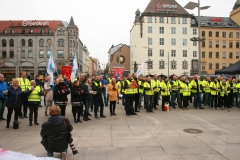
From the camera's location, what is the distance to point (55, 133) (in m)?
4.77

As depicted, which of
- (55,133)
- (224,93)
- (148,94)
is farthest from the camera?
(224,93)

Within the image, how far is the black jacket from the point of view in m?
4.77

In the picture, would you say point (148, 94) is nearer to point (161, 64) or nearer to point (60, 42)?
point (161, 64)

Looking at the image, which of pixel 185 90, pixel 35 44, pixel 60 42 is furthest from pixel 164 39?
pixel 185 90

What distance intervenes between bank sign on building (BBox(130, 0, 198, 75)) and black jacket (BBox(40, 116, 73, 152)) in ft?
185

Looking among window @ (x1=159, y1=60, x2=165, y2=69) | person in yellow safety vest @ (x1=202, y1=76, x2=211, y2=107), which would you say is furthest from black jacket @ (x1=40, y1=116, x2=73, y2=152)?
window @ (x1=159, y1=60, x2=165, y2=69)

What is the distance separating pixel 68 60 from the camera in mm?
70312

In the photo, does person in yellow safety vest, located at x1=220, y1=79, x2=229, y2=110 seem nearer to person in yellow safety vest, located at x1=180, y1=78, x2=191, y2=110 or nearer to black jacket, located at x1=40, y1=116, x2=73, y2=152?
person in yellow safety vest, located at x1=180, y1=78, x2=191, y2=110

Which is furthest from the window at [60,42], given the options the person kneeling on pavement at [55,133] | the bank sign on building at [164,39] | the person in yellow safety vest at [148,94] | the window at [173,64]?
the person kneeling on pavement at [55,133]

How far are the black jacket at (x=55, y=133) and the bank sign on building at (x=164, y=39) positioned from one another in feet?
185

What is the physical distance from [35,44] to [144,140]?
70.2 metres

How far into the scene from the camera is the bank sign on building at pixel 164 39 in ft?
200

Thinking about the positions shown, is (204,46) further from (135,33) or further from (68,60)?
(68,60)

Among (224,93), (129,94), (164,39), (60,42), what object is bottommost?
(224,93)
